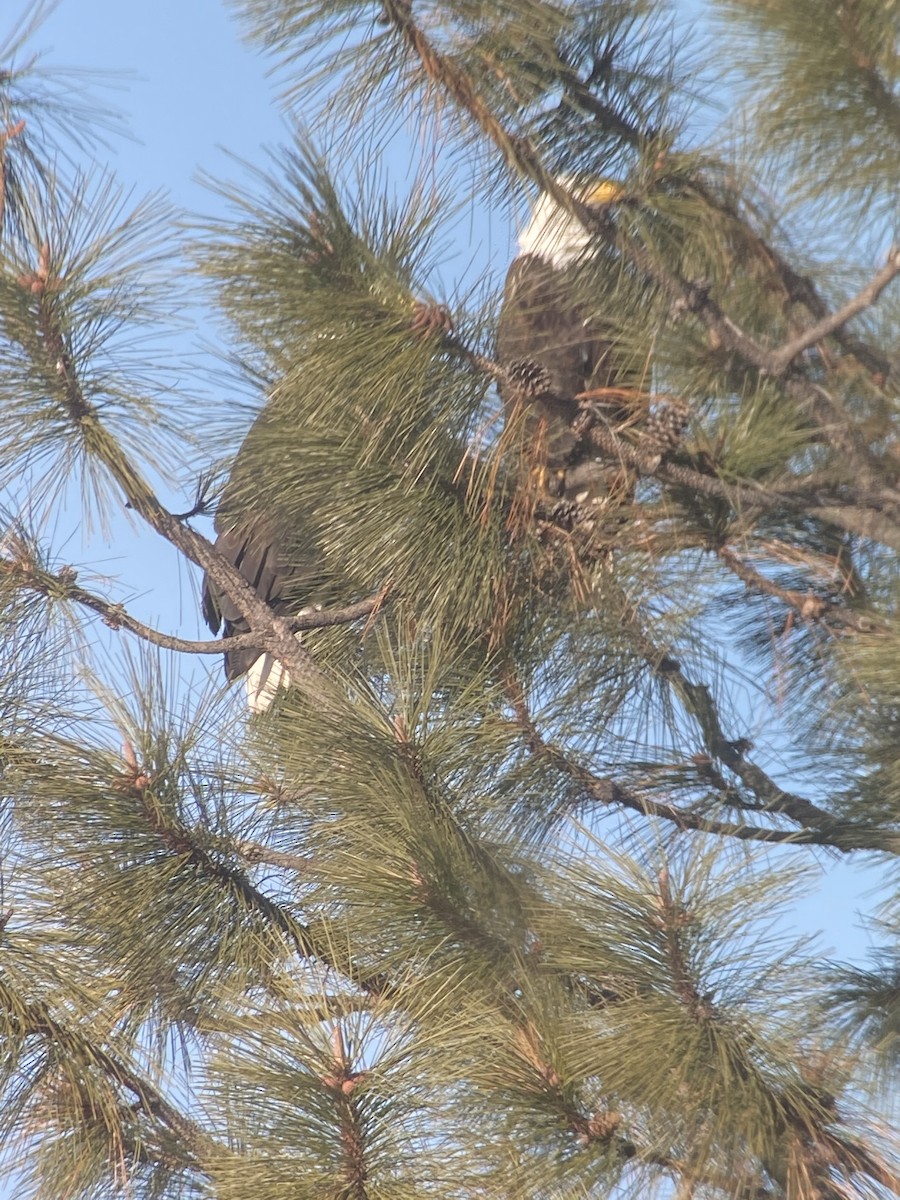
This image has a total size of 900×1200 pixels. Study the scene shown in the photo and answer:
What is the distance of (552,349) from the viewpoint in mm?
1870

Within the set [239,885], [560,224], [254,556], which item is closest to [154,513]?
[239,885]

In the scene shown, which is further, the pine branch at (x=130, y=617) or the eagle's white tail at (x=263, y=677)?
the eagle's white tail at (x=263, y=677)

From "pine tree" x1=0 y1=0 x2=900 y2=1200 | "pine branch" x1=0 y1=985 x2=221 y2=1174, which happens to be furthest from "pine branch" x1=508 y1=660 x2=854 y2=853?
"pine branch" x1=0 y1=985 x2=221 y2=1174

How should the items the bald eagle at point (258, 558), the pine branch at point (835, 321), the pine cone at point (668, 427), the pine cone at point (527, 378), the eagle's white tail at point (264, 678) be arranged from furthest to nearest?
the eagle's white tail at point (264, 678) < the bald eagle at point (258, 558) < the pine cone at point (527, 378) < the pine cone at point (668, 427) < the pine branch at point (835, 321)

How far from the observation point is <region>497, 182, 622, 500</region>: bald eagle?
70.1 inches

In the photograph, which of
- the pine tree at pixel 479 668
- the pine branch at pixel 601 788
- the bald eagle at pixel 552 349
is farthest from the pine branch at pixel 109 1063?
the bald eagle at pixel 552 349

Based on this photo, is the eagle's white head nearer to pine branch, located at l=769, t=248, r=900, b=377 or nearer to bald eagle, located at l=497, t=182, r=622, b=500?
bald eagle, located at l=497, t=182, r=622, b=500

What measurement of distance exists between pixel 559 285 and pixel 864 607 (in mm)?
514

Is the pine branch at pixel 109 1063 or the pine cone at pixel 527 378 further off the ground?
the pine cone at pixel 527 378

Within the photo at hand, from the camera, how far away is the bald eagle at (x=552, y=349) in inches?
70.1

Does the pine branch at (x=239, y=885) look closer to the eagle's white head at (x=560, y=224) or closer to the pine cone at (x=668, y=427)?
the pine cone at (x=668, y=427)

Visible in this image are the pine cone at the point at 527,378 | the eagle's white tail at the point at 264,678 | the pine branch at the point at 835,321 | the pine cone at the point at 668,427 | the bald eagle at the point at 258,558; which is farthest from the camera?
the eagle's white tail at the point at 264,678

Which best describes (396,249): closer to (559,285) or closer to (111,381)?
(559,285)

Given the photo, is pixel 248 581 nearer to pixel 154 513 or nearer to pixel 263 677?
pixel 263 677
